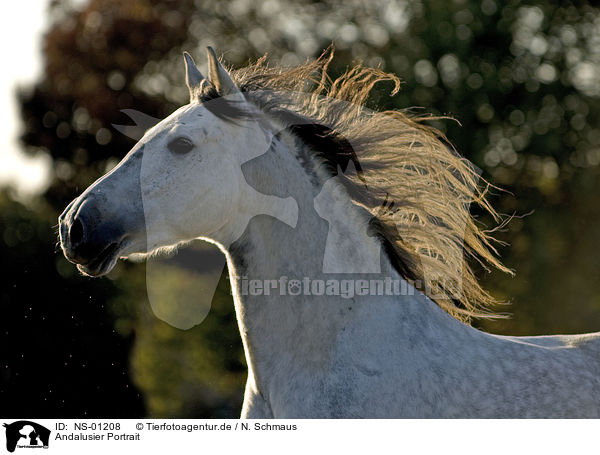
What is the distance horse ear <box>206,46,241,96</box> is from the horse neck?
333 mm

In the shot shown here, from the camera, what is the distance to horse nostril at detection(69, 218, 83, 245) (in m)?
3.02

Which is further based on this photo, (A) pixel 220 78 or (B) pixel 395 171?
(B) pixel 395 171

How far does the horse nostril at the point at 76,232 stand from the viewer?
3021mm

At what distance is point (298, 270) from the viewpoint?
319 centimetres

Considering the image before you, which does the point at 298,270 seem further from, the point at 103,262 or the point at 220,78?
the point at 220,78

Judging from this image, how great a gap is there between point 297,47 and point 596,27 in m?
6.18

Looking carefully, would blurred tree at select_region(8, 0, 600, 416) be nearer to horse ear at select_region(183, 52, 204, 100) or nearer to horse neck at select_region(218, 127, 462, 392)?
horse ear at select_region(183, 52, 204, 100)

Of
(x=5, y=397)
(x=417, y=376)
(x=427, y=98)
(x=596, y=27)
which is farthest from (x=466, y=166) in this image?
(x=596, y=27)

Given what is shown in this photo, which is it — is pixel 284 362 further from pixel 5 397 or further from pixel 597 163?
pixel 597 163

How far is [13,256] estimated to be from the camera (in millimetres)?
11070
